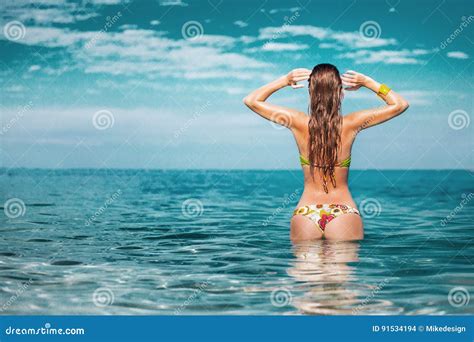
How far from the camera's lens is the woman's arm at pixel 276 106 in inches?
249

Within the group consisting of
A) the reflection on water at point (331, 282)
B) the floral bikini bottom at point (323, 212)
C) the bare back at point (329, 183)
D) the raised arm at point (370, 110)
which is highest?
the raised arm at point (370, 110)

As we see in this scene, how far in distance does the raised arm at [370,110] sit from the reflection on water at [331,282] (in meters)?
1.42

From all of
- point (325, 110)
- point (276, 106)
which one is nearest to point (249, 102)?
point (276, 106)

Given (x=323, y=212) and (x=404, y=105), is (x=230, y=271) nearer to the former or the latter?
(x=323, y=212)

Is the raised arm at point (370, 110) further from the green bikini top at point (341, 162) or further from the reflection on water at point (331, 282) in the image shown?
the reflection on water at point (331, 282)

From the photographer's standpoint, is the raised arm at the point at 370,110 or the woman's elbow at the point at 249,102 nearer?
the raised arm at the point at 370,110

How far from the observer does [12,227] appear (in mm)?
10766

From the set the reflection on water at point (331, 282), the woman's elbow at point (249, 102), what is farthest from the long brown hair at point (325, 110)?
the reflection on water at point (331, 282)

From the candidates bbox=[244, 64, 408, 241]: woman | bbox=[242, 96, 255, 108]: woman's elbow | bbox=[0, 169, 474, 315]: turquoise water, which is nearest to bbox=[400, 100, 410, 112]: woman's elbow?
bbox=[244, 64, 408, 241]: woman

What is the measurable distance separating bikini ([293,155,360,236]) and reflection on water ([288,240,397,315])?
37cm

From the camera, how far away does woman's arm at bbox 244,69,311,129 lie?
6320 millimetres

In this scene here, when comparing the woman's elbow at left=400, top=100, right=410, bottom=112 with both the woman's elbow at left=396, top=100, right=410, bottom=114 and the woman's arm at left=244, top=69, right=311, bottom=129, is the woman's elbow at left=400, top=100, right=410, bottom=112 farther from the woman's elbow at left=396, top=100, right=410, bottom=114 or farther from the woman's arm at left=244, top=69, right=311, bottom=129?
the woman's arm at left=244, top=69, right=311, bottom=129

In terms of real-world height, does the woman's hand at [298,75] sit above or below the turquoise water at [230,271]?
above
